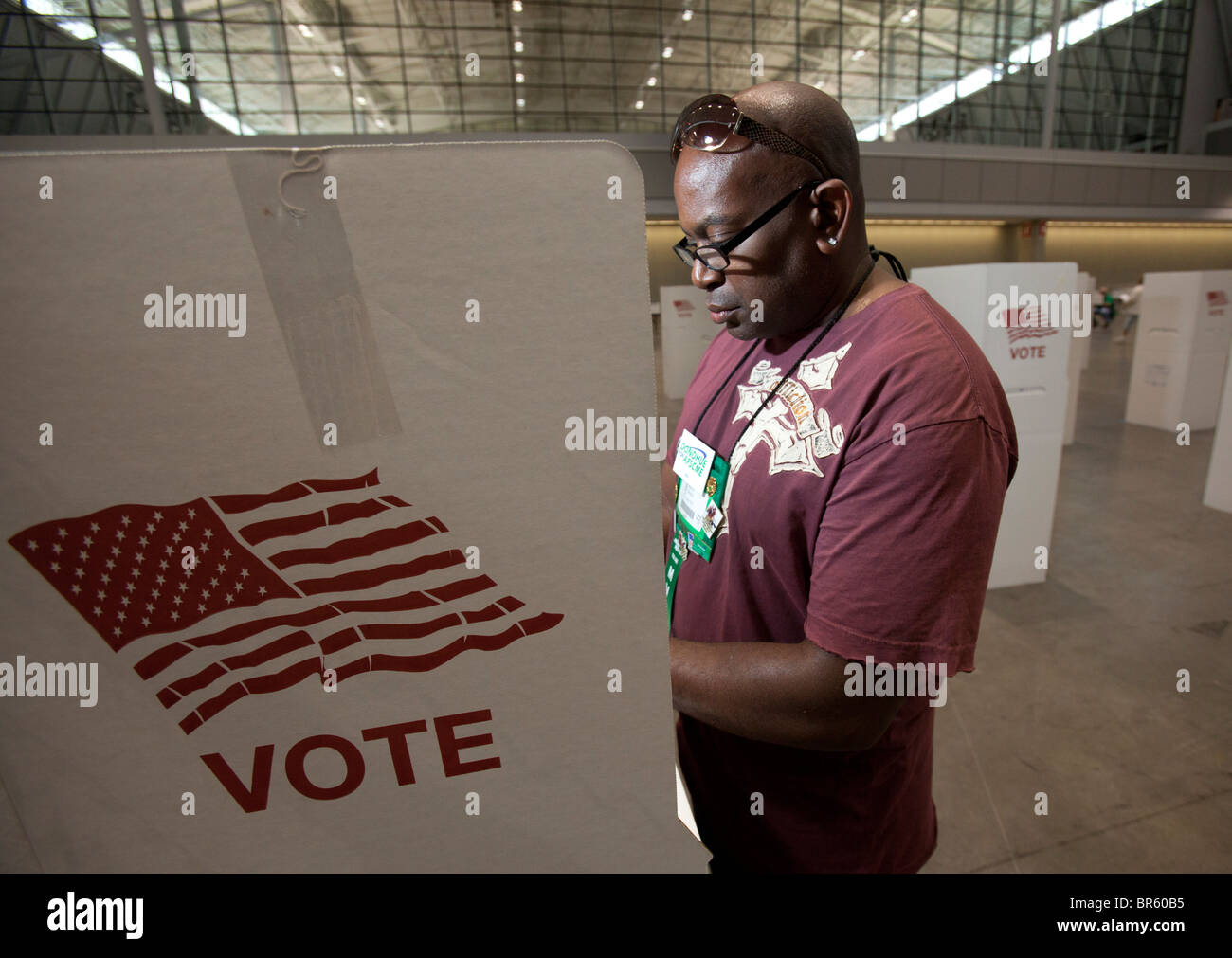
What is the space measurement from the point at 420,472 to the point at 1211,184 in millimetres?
21666

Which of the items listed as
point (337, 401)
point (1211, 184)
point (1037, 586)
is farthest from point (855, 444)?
point (1211, 184)

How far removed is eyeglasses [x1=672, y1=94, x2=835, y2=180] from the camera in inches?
33.4

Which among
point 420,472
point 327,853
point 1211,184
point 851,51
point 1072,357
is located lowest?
point 1072,357

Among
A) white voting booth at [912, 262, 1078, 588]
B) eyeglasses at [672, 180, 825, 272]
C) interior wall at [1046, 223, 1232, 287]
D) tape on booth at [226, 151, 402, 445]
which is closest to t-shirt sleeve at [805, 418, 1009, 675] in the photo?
eyeglasses at [672, 180, 825, 272]

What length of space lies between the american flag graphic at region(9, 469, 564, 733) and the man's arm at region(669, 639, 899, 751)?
350mm

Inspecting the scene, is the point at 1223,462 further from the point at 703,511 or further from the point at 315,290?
the point at 315,290

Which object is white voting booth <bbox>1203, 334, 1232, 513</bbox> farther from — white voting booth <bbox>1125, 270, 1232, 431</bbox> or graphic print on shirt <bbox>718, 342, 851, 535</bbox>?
graphic print on shirt <bbox>718, 342, 851, 535</bbox>

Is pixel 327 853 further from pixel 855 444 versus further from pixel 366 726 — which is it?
pixel 855 444

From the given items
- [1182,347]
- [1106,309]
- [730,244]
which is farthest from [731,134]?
[1106,309]

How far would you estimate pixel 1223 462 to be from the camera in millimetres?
3928

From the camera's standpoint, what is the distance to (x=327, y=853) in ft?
1.59

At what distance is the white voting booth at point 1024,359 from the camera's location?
9.43ft

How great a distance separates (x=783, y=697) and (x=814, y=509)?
22 centimetres

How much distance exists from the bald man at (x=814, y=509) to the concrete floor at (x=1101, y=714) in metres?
1.16
